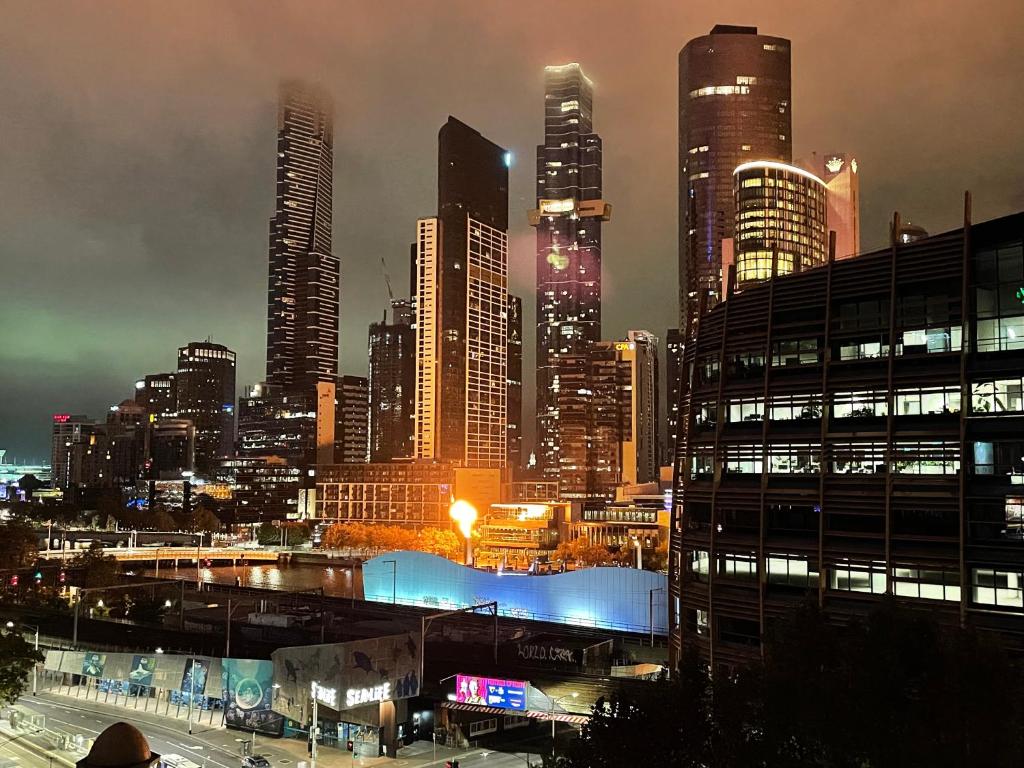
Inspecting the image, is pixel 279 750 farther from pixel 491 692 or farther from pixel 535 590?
pixel 535 590

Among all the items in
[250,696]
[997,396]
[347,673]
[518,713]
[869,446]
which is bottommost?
[250,696]

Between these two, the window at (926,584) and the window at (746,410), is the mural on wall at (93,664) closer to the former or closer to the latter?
the window at (746,410)

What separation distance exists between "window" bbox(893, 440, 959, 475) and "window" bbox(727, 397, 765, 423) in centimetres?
897

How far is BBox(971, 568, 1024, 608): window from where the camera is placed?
43.0 meters

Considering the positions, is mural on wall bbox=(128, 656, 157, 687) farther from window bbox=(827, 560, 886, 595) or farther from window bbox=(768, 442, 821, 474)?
window bbox=(827, 560, 886, 595)

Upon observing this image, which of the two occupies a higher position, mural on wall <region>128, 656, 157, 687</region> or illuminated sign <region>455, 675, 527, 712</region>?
illuminated sign <region>455, 675, 527, 712</region>

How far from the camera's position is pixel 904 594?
4619cm

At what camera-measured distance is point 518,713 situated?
55406mm

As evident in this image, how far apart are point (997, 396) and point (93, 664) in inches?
2659

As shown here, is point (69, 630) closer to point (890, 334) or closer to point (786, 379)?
point (786, 379)

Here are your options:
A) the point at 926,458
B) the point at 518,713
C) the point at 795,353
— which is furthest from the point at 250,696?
the point at 926,458

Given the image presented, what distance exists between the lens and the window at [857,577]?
154 feet

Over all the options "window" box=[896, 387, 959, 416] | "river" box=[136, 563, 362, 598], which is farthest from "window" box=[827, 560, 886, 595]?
"river" box=[136, 563, 362, 598]

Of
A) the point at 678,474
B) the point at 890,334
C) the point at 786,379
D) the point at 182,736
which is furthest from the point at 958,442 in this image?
Answer: the point at 182,736
